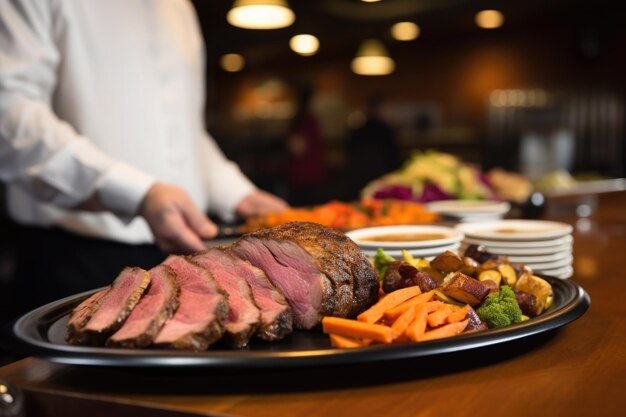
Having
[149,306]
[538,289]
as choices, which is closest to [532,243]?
[538,289]

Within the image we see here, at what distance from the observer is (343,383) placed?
39.9 inches

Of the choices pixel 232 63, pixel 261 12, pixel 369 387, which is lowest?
pixel 369 387

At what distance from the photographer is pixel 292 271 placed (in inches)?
50.8

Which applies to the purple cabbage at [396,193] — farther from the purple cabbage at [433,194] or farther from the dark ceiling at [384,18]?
the dark ceiling at [384,18]

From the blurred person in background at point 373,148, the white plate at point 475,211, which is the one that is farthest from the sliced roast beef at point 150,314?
the blurred person in background at point 373,148

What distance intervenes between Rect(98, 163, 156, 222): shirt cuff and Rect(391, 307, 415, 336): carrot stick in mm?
1225

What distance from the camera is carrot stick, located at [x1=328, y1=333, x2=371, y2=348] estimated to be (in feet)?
3.48

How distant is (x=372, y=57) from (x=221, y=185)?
8.36 m

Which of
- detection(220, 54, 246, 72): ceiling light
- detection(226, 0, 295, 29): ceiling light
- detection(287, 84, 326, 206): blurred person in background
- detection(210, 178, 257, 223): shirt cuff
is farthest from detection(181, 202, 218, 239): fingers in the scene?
detection(220, 54, 246, 72): ceiling light

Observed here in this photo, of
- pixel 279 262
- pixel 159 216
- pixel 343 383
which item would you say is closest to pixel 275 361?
pixel 343 383

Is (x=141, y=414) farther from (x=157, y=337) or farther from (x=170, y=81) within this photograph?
(x=170, y=81)

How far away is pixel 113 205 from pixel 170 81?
3.11 feet

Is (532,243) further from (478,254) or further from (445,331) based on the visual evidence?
(445,331)

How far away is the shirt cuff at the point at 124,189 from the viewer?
2.14m
